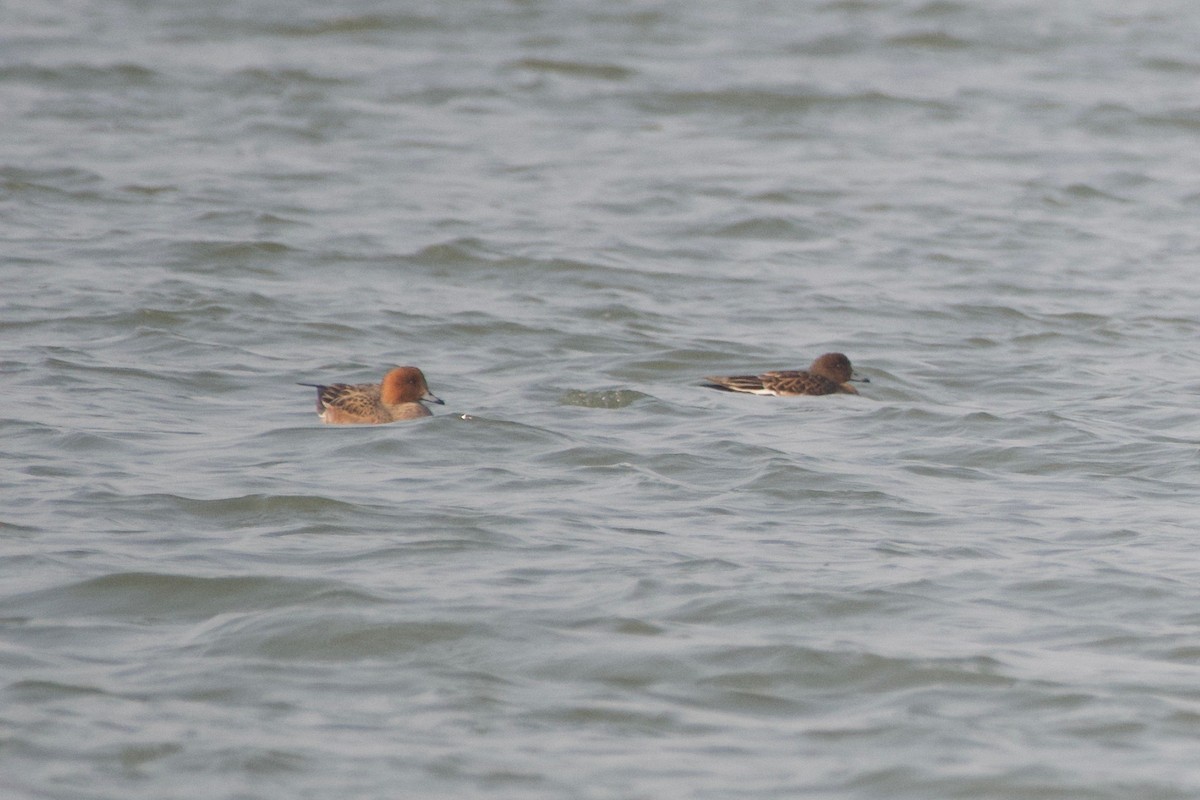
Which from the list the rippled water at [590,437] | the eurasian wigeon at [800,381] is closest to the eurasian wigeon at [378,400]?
the rippled water at [590,437]

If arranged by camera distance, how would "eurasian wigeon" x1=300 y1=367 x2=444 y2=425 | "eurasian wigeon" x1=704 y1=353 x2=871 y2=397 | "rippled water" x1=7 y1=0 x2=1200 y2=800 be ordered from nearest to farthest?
"rippled water" x1=7 y1=0 x2=1200 y2=800 < "eurasian wigeon" x1=300 y1=367 x2=444 y2=425 < "eurasian wigeon" x1=704 y1=353 x2=871 y2=397

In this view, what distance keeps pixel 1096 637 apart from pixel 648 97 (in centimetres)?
1396

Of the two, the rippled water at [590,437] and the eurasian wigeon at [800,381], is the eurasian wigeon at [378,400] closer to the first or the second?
the rippled water at [590,437]

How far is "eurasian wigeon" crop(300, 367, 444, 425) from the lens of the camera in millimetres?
9320

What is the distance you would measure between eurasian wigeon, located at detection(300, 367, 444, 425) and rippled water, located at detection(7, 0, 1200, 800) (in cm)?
17

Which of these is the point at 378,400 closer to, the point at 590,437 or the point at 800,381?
the point at 590,437

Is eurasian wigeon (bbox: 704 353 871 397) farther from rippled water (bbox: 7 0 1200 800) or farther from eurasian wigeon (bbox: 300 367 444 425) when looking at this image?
eurasian wigeon (bbox: 300 367 444 425)

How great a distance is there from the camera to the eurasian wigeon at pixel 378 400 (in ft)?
30.6

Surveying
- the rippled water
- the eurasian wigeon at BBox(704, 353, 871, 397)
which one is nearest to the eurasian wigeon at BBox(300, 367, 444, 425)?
the rippled water

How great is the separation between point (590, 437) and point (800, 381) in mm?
1469

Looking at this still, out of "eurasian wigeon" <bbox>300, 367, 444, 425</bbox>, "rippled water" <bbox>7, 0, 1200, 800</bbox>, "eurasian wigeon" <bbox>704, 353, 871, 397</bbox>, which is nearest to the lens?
"rippled water" <bbox>7, 0, 1200, 800</bbox>

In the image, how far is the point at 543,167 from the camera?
1672 centimetres

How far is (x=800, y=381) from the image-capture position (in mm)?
10258

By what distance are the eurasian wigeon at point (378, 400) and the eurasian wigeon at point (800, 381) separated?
62.5 inches
